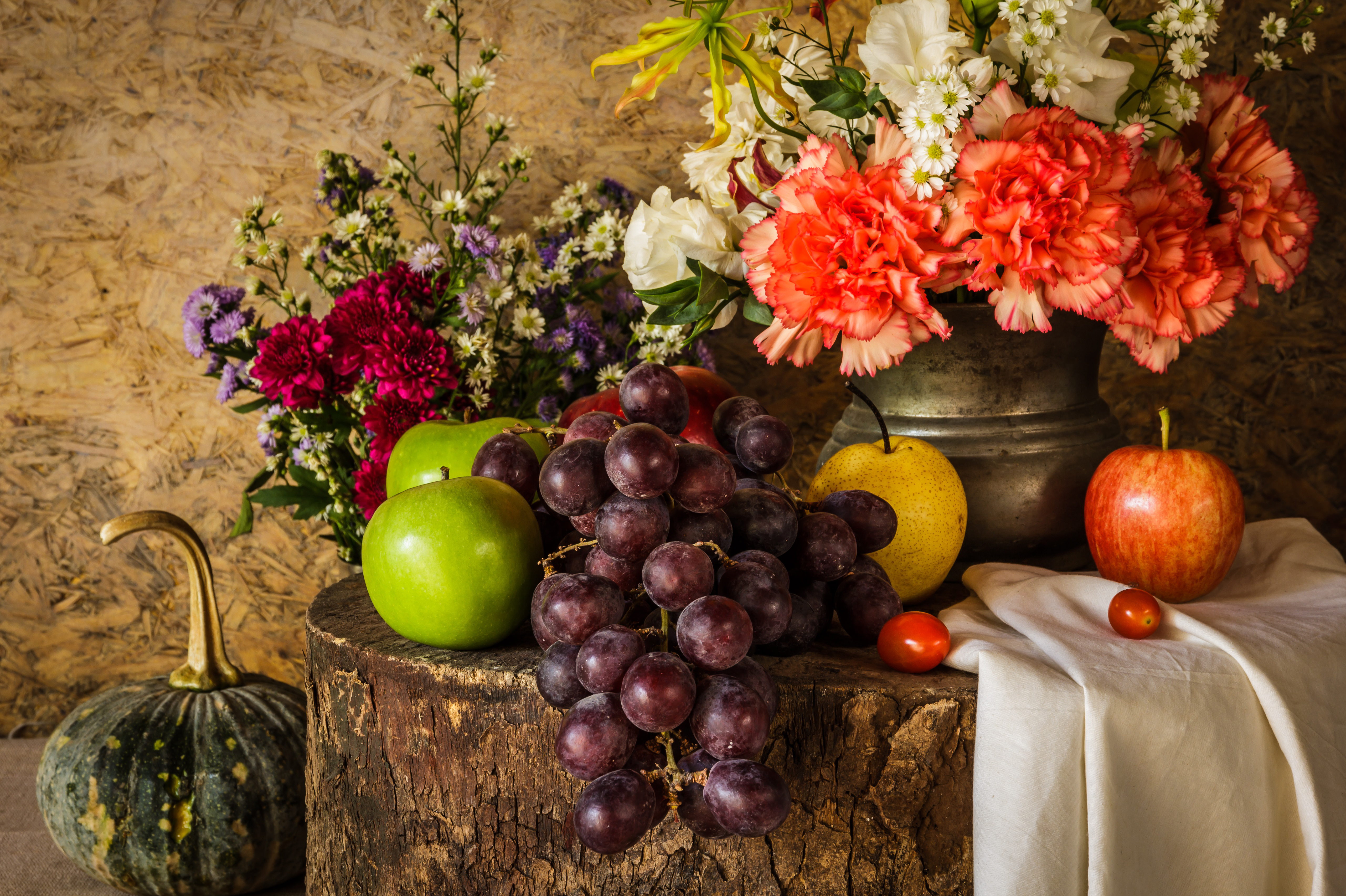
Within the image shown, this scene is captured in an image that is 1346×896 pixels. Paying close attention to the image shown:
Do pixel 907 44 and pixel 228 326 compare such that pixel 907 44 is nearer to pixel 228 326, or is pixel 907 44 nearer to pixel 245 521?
pixel 228 326

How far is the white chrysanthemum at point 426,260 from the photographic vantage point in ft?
3.89

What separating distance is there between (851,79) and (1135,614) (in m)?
0.53

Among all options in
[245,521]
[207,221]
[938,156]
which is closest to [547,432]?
[938,156]

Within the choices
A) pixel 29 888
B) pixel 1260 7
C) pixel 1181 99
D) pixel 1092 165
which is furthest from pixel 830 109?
pixel 29 888

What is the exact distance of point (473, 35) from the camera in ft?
4.91

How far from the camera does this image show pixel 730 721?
63cm

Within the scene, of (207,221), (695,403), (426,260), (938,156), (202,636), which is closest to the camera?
(938,156)

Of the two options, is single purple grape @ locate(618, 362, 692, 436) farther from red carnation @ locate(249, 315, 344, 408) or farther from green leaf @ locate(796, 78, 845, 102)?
red carnation @ locate(249, 315, 344, 408)

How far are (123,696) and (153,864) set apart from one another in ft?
0.75

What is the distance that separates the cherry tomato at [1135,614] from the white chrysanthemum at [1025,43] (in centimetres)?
48

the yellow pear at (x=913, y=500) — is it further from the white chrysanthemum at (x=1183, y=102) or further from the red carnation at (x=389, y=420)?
the red carnation at (x=389, y=420)

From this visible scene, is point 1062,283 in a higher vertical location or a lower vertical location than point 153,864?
higher

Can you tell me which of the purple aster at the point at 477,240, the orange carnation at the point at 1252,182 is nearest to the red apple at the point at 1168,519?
the orange carnation at the point at 1252,182

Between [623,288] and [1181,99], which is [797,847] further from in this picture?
[623,288]
